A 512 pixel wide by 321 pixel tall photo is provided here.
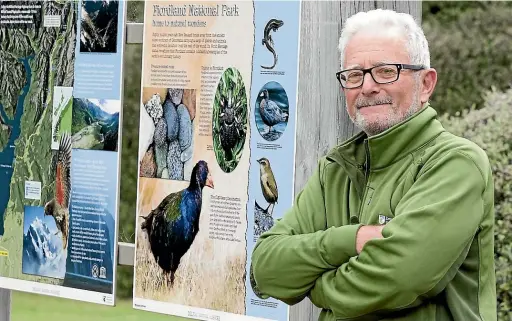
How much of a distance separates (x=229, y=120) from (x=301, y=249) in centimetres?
140

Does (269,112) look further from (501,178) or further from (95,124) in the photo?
(501,178)

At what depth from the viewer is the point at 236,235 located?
14.5 ft

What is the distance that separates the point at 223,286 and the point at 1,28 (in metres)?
2.06

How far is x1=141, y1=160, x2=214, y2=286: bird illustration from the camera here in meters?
4.60

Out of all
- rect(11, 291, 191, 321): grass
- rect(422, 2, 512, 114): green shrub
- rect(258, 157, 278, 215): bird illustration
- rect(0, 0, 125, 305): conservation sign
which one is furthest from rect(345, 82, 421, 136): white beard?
rect(11, 291, 191, 321): grass

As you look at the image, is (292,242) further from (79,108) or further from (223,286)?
(79,108)

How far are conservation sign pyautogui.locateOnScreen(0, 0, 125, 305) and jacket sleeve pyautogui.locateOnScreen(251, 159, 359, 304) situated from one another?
70.2 inches

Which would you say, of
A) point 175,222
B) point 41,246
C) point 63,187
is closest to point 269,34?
point 175,222

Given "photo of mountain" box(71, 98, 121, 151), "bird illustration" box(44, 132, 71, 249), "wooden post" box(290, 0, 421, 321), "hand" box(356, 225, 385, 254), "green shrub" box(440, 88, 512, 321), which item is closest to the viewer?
"hand" box(356, 225, 385, 254)

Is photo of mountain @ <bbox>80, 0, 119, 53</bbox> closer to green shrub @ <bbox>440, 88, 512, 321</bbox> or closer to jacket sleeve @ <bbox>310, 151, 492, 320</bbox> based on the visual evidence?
jacket sleeve @ <bbox>310, 151, 492, 320</bbox>

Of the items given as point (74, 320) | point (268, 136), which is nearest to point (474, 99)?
point (74, 320)

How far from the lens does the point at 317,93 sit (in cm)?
424

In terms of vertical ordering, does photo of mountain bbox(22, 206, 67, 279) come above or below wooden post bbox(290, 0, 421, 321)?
below

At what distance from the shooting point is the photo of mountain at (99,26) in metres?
5.04
